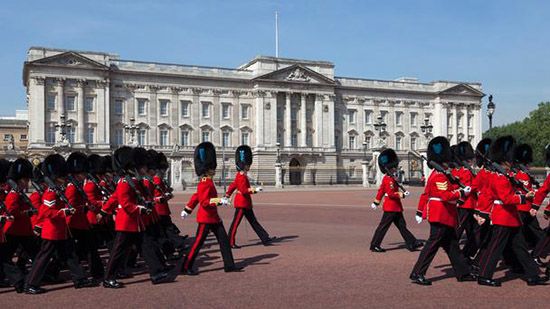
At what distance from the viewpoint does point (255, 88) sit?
64.0 m

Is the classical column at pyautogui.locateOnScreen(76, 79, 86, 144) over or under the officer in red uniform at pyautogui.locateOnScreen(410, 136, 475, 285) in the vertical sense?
over

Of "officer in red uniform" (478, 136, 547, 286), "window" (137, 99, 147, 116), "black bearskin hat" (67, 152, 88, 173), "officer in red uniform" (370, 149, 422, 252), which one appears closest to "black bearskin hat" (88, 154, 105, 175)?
"black bearskin hat" (67, 152, 88, 173)

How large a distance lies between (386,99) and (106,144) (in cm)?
3598

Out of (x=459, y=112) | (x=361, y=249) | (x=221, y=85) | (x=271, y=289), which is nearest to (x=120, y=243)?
(x=271, y=289)

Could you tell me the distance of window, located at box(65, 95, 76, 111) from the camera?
56.0m

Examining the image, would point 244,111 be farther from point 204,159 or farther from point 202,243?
point 202,243

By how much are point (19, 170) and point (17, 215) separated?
716mm

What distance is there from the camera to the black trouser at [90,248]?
28.2 feet

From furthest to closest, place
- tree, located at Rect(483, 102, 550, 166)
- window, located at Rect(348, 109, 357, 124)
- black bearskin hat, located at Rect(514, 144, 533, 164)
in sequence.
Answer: tree, located at Rect(483, 102, 550, 166) < window, located at Rect(348, 109, 357, 124) < black bearskin hat, located at Rect(514, 144, 533, 164)

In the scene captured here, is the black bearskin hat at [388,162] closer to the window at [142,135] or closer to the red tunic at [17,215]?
the red tunic at [17,215]

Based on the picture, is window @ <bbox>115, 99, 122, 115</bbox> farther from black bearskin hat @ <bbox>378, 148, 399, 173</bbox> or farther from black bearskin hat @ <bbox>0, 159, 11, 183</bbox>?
black bearskin hat @ <bbox>0, 159, 11, 183</bbox>

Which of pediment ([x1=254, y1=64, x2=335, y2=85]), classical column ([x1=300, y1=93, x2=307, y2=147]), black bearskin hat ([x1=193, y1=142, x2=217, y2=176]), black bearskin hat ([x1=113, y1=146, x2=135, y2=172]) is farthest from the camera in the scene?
classical column ([x1=300, y1=93, x2=307, y2=147])

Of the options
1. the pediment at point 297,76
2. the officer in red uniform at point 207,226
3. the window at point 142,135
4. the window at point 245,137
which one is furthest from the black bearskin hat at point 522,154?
the window at point 245,137

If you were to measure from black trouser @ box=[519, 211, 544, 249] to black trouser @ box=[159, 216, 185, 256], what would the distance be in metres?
6.27
